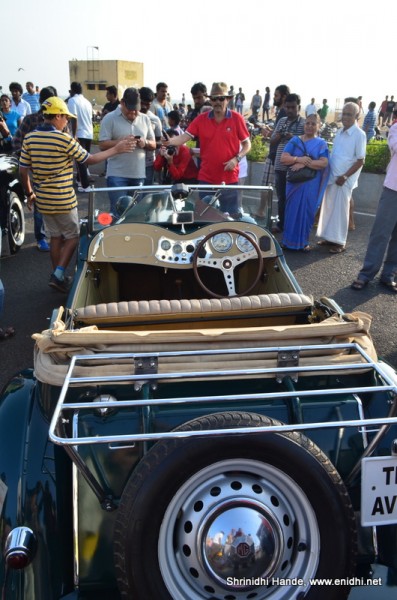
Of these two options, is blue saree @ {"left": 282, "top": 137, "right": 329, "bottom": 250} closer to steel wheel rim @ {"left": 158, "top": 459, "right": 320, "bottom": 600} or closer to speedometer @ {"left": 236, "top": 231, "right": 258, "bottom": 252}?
speedometer @ {"left": 236, "top": 231, "right": 258, "bottom": 252}

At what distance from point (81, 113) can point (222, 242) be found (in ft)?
24.5

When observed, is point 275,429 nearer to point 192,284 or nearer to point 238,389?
point 238,389

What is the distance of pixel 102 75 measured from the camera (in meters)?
34.2

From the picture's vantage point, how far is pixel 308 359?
215 cm

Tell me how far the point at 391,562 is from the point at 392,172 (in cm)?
434

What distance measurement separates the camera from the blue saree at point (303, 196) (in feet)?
22.0

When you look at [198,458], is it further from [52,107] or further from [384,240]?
[384,240]

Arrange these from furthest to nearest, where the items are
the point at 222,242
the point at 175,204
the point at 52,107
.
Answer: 1. the point at 52,107
2. the point at 175,204
3. the point at 222,242

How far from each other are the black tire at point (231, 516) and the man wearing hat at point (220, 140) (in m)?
4.52

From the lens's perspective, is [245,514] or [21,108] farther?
[21,108]

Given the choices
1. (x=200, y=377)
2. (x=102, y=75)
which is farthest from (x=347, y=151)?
(x=102, y=75)

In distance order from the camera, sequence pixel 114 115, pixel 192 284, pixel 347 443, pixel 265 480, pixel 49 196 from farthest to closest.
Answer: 1. pixel 114 115
2. pixel 49 196
3. pixel 192 284
4. pixel 347 443
5. pixel 265 480

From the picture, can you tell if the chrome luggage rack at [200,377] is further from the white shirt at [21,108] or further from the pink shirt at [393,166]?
the white shirt at [21,108]

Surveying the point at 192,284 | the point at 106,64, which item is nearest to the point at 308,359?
the point at 192,284
